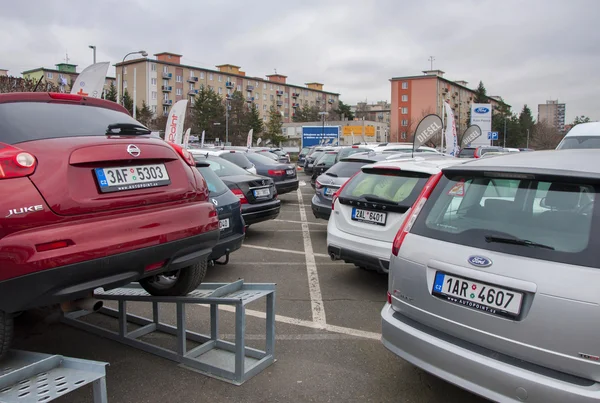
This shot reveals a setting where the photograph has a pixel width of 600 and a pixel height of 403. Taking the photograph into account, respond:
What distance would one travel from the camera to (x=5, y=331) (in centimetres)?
252

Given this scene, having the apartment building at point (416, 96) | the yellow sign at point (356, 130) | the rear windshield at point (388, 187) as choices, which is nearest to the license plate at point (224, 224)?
the rear windshield at point (388, 187)

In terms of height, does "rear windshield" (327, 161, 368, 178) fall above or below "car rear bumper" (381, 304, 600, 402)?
above

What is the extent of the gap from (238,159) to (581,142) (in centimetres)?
→ 812

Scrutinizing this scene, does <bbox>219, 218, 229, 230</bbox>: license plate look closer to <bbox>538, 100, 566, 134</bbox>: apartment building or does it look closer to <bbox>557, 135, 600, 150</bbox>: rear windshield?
<bbox>557, 135, 600, 150</bbox>: rear windshield

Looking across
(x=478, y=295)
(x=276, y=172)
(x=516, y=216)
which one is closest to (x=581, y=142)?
(x=276, y=172)

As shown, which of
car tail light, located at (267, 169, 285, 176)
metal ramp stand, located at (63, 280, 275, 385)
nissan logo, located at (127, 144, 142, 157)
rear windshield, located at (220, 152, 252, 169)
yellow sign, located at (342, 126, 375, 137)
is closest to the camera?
nissan logo, located at (127, 144, 142, 157)

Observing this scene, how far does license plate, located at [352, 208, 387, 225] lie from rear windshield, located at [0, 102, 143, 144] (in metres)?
3.03

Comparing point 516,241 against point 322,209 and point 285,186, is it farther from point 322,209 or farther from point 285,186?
point 285,186

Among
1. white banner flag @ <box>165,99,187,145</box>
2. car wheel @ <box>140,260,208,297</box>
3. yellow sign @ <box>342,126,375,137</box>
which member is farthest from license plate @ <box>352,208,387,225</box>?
yellow sign @ <box>342,126,375,137</box>

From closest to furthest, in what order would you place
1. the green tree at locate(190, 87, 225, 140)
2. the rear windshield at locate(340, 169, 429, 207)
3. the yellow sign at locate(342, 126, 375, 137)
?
the rear windshield at locate(340, 169, 429, 207) → the yellow sign at locate(342, 126, 375, 137) → the green tree at locate(190, 87, 225, 140)

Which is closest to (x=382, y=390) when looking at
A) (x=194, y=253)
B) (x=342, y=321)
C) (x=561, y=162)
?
(x=342, y=321)

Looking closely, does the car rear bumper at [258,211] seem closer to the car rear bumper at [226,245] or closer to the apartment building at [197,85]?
the car rear bumper at [226,245]

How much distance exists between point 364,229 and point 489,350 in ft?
9.60

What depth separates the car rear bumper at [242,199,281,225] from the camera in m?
8.00
